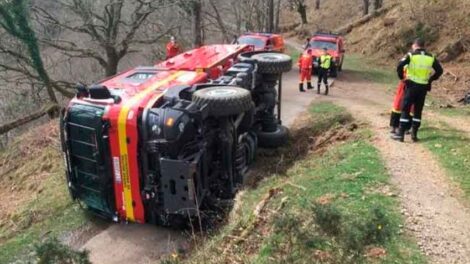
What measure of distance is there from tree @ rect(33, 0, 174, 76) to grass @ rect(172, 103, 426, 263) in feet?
A: 45.1

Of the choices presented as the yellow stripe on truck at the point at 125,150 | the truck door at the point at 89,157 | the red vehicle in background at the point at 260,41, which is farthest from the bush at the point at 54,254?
the red vehicle in background at the point at 260,41

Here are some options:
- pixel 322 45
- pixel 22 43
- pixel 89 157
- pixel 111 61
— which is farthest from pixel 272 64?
pixel 111 61

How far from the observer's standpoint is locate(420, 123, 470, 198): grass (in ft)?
22.4

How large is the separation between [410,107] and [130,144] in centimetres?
478

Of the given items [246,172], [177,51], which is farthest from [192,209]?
[177,51]

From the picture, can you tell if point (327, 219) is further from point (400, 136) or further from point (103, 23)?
point (103, 23)

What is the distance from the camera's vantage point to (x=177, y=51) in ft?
52.1

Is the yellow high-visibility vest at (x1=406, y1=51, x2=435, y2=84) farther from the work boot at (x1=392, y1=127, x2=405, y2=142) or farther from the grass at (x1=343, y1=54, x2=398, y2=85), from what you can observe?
the grass at (x1=343, y1=54, x2=398, y2=85)

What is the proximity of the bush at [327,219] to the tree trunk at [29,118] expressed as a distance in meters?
14.4

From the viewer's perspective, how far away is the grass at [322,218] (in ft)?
13.0

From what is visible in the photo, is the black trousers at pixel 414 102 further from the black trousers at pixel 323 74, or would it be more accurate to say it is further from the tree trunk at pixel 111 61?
the tree trunk at pixel 111 61

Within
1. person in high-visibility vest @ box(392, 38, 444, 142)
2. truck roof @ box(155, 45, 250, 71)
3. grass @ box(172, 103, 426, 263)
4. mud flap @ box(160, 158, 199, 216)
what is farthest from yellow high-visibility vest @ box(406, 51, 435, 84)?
mud flap @ box(160, 158, 199, 216)

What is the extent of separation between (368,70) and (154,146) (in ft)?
58.6

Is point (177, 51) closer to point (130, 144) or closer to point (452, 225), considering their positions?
point (130, 144)
